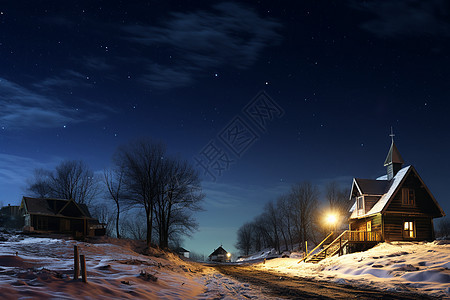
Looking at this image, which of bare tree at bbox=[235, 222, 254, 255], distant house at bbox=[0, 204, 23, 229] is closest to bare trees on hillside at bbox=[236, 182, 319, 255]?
bare tree at bbox=[235, 222, 254, 255]

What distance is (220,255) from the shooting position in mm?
108250

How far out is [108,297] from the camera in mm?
9344

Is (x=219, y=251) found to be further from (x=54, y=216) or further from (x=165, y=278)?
(x=165, y=278)

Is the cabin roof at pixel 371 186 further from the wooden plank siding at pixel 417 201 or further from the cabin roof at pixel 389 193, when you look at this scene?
the wooden plank siding at pixel 417 201

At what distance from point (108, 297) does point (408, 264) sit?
55.5 ft

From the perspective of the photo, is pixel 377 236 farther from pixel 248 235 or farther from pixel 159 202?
pixel 248 235

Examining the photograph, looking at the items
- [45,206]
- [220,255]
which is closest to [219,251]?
[220,255]

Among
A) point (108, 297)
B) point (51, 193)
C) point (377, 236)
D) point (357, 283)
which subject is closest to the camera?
point (108, 297)

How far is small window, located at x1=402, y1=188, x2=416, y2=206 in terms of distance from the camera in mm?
31516

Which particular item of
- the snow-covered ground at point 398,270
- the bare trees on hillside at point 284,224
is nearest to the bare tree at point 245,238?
the bare trees on hillside at point 284,224

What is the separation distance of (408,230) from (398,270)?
48.8 ft

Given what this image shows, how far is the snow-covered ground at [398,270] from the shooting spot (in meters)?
14.7

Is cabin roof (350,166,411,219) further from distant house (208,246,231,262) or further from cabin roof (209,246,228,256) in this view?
cabin roof (209,246,228,256)

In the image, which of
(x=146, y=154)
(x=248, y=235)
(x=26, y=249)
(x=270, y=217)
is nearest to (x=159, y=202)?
(x=146, y=154)
